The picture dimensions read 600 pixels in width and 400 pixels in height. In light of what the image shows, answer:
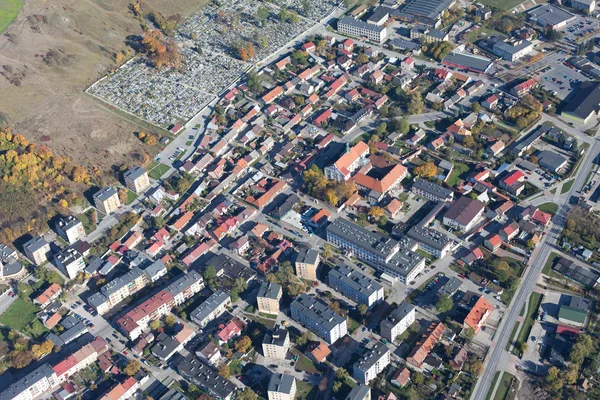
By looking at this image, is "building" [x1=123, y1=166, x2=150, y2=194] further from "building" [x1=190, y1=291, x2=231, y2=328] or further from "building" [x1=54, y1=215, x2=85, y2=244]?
"building" [x1=190, y1=291, x2=231, y2=328]

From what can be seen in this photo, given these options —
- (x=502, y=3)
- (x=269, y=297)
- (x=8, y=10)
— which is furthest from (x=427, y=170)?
(x=8, y=10)

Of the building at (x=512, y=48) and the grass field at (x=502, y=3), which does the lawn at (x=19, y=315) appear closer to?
the building at (x=512, y=48)

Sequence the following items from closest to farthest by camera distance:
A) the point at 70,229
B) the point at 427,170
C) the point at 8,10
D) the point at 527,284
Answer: the point at 527,284, the point at 70,229, the point at 427,170, the point at 8,10

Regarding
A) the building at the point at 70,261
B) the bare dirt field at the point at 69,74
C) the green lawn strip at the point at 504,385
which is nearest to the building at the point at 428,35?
the bare dirt field at the point at 69,74

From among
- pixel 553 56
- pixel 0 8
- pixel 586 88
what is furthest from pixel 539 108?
pixel 0 8

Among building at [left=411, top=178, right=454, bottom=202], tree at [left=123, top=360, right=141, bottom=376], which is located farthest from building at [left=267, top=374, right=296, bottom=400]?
building at [left=411, top=178, right=454, bottom=202]

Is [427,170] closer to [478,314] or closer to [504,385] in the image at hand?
[478,314]
